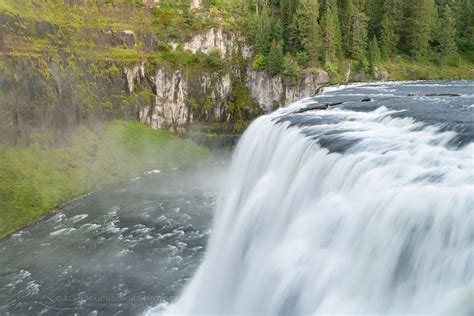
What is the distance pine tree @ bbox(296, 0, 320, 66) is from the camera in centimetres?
5812

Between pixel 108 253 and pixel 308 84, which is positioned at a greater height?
pixel 308 84

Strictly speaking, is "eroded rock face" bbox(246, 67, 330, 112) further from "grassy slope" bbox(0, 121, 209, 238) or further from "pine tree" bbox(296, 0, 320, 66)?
"grassy slope" bbox(0, 121, 209, 238)

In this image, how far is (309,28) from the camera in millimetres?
59156

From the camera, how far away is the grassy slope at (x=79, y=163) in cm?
3438

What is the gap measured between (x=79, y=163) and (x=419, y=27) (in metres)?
59.2

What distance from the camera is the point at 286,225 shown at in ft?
53.7

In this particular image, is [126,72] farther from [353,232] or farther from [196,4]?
[353,232]

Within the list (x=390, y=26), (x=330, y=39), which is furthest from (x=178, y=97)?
(x=390, y=26)

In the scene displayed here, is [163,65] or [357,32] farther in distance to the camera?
[357,32]

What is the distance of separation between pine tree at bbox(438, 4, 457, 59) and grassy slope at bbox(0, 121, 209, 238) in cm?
4503

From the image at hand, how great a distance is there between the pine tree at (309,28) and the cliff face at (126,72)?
407cm

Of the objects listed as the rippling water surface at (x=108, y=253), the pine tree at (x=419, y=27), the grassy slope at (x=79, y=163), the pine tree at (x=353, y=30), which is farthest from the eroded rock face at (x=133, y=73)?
the pine tree at (x=419, y=27)

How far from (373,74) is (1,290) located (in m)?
54.5

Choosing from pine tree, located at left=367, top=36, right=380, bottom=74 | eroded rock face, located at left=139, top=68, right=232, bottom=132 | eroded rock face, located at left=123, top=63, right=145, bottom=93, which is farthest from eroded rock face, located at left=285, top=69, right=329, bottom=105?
eroded rock face, located at left=123, top=63, right=145, bottom=93
